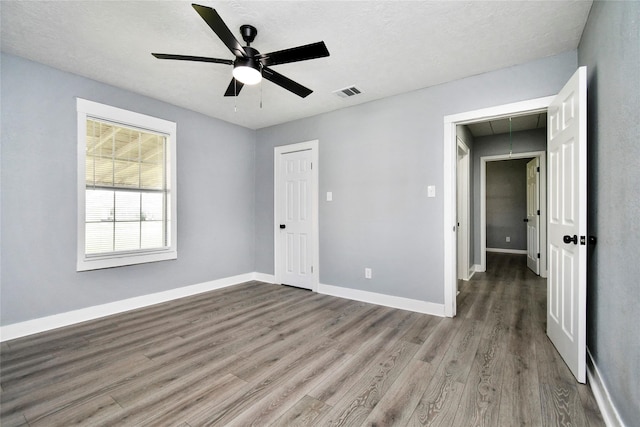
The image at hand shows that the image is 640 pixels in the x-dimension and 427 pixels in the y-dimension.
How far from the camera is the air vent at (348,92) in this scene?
329 cm

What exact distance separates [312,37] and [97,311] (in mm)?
3570

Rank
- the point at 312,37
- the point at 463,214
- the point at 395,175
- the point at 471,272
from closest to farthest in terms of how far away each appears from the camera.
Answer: the point at 312,37
the point at 395,175
the point at 463,214
the point at 471,272

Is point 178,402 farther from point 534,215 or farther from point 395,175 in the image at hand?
point 534,215

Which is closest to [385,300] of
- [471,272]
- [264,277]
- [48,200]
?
[264,277]

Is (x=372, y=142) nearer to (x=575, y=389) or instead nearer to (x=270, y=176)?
(x=270, y=176)

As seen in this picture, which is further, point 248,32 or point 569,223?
point 248,32


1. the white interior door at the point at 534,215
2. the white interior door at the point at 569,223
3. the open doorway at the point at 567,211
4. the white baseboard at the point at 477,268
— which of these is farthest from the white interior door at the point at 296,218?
the white interior door at the point at 534,215

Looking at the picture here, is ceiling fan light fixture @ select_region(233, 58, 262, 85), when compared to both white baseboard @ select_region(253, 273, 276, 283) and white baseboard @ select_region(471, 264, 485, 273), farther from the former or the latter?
white baseboard @ select_region(471, 264, 485, 273)

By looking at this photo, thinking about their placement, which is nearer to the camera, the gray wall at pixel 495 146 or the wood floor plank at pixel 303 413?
the wood floor plank at pixel 303 413

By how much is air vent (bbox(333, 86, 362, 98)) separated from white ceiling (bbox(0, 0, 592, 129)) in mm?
111

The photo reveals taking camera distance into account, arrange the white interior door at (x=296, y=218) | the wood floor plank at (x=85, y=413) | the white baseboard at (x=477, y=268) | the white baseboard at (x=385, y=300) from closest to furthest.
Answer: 1. the wood floor plank at (x=85, y=413)
2. the white baseboard at (x=385, y=300)
3. the white interior door at (x=296, y=218)
4. the white baseboard at (x=477, y=268)

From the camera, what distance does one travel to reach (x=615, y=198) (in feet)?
5.13

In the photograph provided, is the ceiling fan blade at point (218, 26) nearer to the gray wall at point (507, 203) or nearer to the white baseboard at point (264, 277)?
the white baseboard at point (264, 277)

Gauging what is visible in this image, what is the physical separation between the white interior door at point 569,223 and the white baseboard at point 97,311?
4084 millimetres
